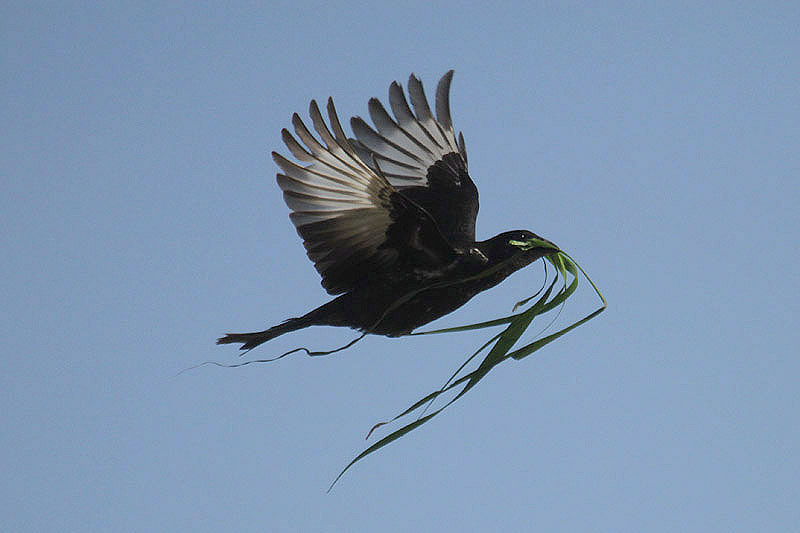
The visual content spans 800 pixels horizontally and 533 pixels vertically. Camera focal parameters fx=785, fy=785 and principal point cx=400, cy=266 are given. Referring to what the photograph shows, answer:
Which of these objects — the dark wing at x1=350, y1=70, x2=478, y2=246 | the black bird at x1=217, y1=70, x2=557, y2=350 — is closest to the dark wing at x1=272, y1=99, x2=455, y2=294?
the black bird at x1=217, y1=70, x2=557, y2=350

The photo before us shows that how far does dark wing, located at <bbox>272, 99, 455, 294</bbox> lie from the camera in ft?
8.84

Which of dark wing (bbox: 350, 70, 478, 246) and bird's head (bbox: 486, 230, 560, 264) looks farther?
dark wing (bbox: 350, 70, 478, 246)

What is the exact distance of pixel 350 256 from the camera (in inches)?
110

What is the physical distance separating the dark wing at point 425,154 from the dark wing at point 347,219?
160 millimetres

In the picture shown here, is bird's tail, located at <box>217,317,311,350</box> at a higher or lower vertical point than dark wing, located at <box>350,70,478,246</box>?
lower

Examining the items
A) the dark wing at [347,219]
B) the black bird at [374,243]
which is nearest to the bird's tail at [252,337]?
the black bird at [374,243]

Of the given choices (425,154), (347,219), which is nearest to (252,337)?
(347,219)

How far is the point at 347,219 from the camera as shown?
2801mm

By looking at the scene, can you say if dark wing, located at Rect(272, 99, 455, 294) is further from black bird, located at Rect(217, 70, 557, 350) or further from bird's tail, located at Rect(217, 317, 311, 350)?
bird's tail, located at Rect(217, 317, 311, 350)

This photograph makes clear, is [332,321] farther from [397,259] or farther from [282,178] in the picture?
[282,178]

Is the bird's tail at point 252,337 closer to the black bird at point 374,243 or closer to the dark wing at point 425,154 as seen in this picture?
the black bird at point 374,243

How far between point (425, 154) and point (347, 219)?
0.55 meters

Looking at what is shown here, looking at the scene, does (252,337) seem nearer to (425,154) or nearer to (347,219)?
(347,219)

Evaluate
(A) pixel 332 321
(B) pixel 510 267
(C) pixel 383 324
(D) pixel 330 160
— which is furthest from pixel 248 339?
(B) pixel 510 267
